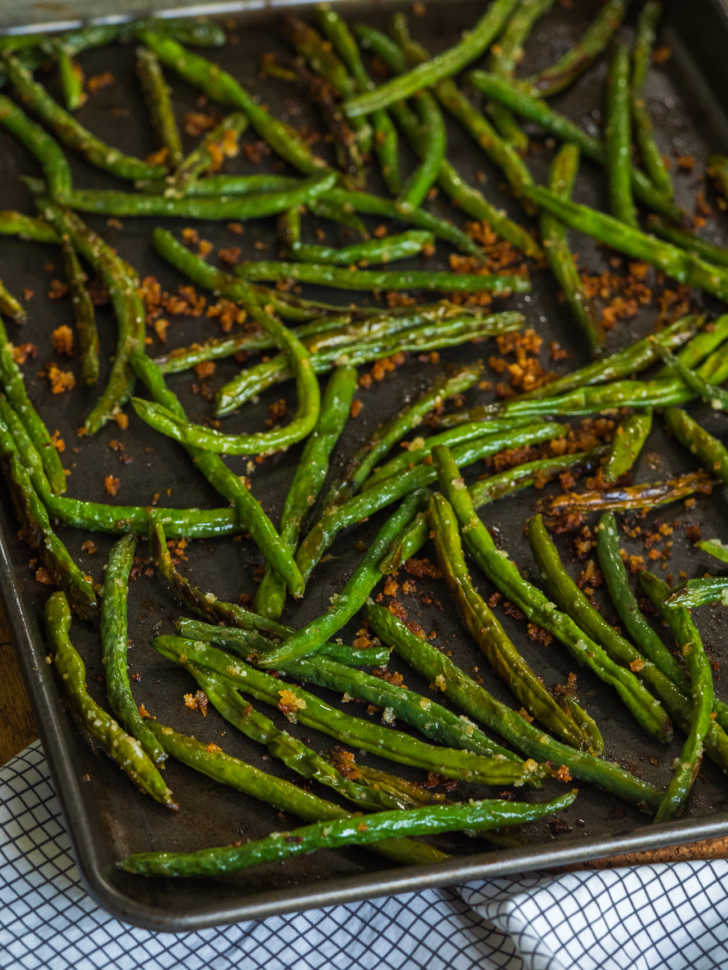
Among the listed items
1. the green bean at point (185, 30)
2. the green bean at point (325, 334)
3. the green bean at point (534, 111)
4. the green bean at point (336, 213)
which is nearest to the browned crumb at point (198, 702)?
the green bean at point (325, 334)

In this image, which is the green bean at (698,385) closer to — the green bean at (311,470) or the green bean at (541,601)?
the green bean at (541,601)

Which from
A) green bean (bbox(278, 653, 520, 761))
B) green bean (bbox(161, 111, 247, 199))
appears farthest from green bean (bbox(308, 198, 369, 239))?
green bean (bbox(278, 653, 520, 761))

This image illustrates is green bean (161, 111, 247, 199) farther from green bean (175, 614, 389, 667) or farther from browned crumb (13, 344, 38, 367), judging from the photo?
green bean (175, 614, 389, 667)

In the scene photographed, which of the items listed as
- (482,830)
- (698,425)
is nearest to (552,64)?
(698,425)

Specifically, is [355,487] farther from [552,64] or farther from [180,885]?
[552,64]

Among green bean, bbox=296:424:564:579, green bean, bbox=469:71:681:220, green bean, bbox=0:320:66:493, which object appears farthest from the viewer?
green bean, bbox=469:71:681:220

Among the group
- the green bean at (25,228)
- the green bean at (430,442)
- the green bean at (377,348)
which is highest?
the green bean at (25,228)

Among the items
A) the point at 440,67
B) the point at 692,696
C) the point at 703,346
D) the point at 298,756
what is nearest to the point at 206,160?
the point at 440,67
